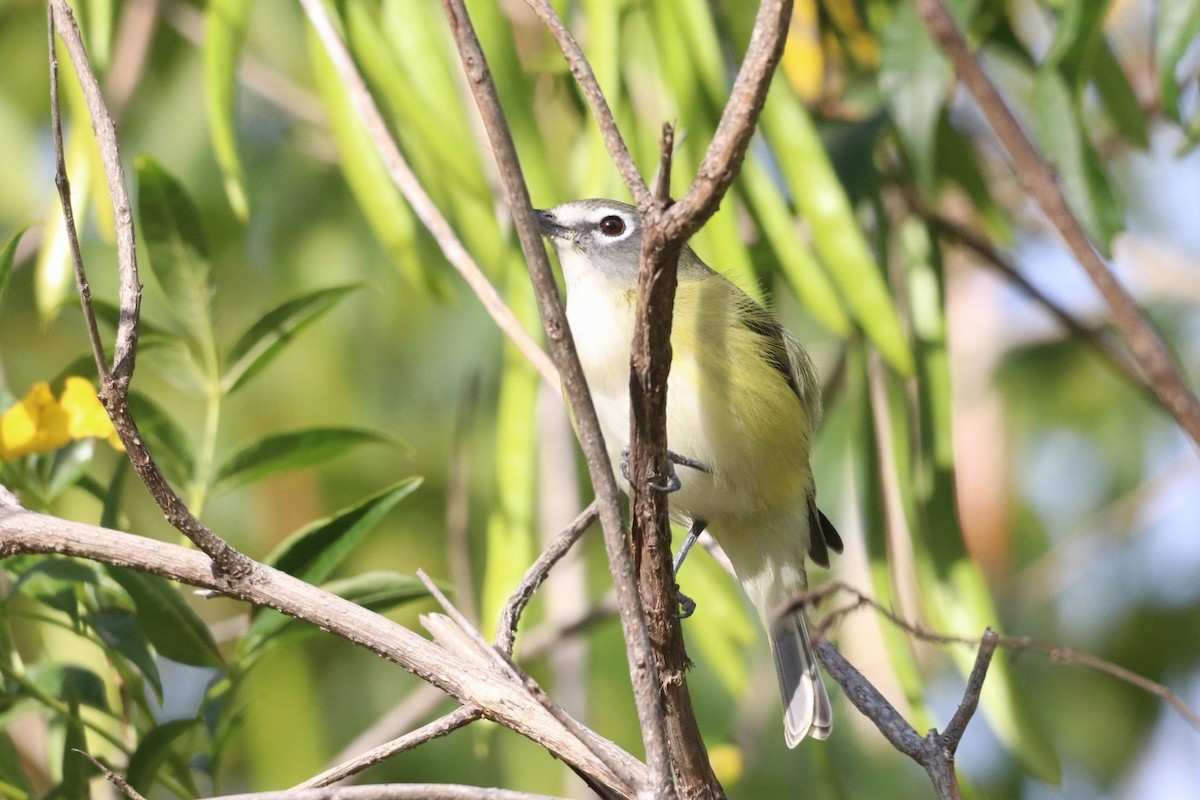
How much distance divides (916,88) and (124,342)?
1.93 meters

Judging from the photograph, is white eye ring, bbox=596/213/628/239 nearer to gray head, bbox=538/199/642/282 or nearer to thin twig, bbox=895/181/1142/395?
gray head, bbox=538/199/642/282

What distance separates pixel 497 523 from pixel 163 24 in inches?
123

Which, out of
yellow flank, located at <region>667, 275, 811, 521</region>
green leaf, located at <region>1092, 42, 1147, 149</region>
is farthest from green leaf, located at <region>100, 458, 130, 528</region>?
green leaf, located at <region>1092, 42, 1147, 149</region>

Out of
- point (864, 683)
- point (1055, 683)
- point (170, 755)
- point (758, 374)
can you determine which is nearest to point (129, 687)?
point (170, 755)

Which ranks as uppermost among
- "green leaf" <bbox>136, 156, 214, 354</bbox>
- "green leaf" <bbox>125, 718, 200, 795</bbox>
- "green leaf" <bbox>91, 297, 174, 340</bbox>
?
"green leaf" <bbox>136, 156, 214, 354</bbox>

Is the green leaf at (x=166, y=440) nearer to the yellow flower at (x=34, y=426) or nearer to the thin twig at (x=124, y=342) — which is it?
the yellow flower at (x=34, y=426)

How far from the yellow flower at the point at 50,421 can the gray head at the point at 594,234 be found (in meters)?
1.12

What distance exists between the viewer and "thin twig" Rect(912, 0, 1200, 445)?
67.1 inches

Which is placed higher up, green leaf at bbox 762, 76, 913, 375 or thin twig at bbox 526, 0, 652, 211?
green leaf at bbox 762, 76, 913, 375

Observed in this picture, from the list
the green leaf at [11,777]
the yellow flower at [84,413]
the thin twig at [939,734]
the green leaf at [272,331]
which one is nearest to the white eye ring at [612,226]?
the green leaf at [272,331]

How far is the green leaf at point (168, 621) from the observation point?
6.71 feet

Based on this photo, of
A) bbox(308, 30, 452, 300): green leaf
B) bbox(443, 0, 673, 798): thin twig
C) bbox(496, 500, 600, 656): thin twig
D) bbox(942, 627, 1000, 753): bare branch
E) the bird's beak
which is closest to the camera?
bbox(443, 0, 673, 798): thin twig

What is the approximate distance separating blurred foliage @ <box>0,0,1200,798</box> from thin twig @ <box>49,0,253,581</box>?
476 mm

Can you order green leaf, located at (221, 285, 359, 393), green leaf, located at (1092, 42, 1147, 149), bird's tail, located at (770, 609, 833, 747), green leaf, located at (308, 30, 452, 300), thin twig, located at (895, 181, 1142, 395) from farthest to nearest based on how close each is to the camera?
thin twig, located at (895, 181, 1142, 395) → green leaf, located at (1092, 42, 1147, 149) → bird's tail, located at (770, 609, 833, 747) → green leaf, located at (308, 30, 452, 300) → green leaf, located at (221, 285, 359, 393)
